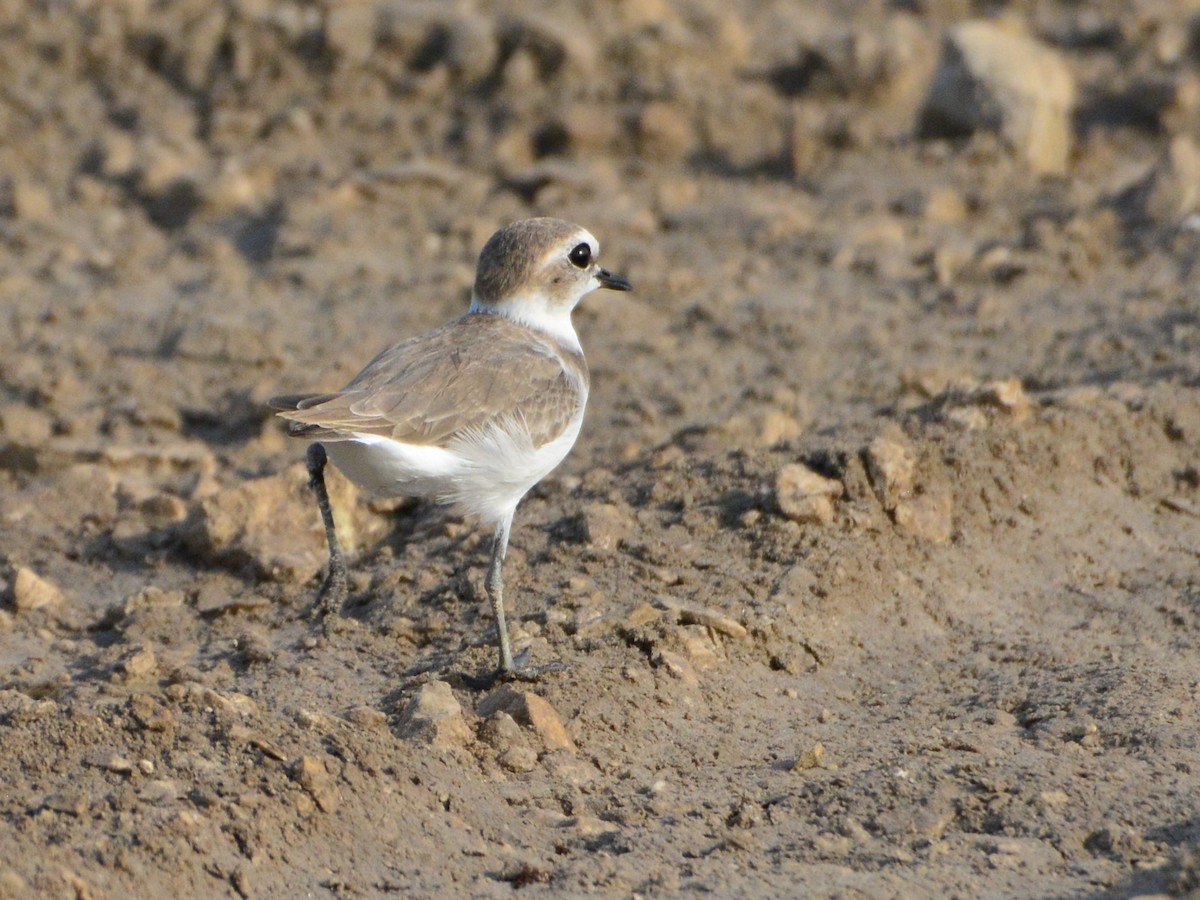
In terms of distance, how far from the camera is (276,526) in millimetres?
7477

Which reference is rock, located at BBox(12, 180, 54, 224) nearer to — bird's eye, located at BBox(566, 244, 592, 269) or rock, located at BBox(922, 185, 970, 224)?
bird's eye, located at BBox(566, 244, 592, 269)

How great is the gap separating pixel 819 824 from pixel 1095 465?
302cm

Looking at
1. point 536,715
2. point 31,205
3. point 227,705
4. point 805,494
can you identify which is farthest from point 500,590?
point 31,205

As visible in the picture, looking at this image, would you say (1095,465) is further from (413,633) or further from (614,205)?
(614,205)

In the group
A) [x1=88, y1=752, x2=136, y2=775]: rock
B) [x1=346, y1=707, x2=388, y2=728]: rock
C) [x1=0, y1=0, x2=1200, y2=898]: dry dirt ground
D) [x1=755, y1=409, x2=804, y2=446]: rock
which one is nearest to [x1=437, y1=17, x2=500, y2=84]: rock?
[x1=0, y1=0, x2=1200, y2=898]: dry dirt ground

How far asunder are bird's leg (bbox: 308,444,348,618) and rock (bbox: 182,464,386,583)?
0.48 metres

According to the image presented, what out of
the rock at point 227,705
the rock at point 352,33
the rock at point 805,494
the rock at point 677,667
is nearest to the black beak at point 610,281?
the rock at point 805,494

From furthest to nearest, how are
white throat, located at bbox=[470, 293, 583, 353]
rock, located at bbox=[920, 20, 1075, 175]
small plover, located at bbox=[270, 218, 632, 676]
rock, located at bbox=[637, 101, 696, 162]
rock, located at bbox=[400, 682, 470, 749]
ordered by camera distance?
rock, located at bbox=[637, 101, 696, 162] < rock, located at bbox=[920, 20, 1075, 175] < white throat, located at bbox=[470, 293, 583, 353] < small plover, located at bbox=[270, 218, 632, 676] < rock, located at bbox=[400, 682, 470, 749]

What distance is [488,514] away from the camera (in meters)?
6.59

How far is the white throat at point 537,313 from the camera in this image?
741 centimetres

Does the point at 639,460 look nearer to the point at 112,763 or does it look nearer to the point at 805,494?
the point at 805,494

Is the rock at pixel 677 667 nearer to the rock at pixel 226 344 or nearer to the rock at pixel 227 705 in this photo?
the rock at pixel 227 705

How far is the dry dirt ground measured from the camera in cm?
509

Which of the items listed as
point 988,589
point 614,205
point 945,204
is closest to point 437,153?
point 614,205
